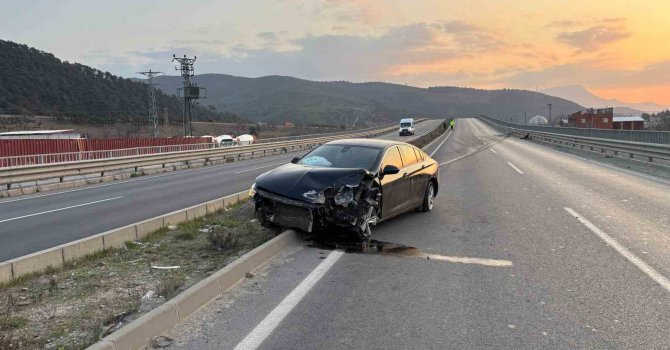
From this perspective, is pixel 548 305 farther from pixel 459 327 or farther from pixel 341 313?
pixel 341 313

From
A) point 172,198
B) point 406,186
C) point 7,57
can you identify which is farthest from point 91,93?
point 406,186

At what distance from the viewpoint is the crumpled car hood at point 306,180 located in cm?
732

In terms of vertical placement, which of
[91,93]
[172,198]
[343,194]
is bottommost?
[172,198]

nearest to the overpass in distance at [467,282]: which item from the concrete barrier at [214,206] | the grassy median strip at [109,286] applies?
the grassy median strip at [109,286]

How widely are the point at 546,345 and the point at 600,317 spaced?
932mm

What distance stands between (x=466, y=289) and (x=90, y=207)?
10522mm

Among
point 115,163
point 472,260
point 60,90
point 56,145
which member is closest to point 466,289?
point 472,260

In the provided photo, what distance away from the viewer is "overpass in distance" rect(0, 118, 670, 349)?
428cm

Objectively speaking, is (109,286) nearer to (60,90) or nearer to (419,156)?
(419,156)

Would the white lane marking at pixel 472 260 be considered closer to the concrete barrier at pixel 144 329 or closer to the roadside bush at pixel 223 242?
the roadside bush at pixel 223 242

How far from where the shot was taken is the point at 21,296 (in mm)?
5238

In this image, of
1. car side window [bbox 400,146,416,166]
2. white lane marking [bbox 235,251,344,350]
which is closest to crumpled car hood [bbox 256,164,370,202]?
white lane marking [bbox 235,251,344,350]

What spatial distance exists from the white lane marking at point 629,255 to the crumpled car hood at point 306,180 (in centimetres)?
367

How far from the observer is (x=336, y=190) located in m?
7.30
